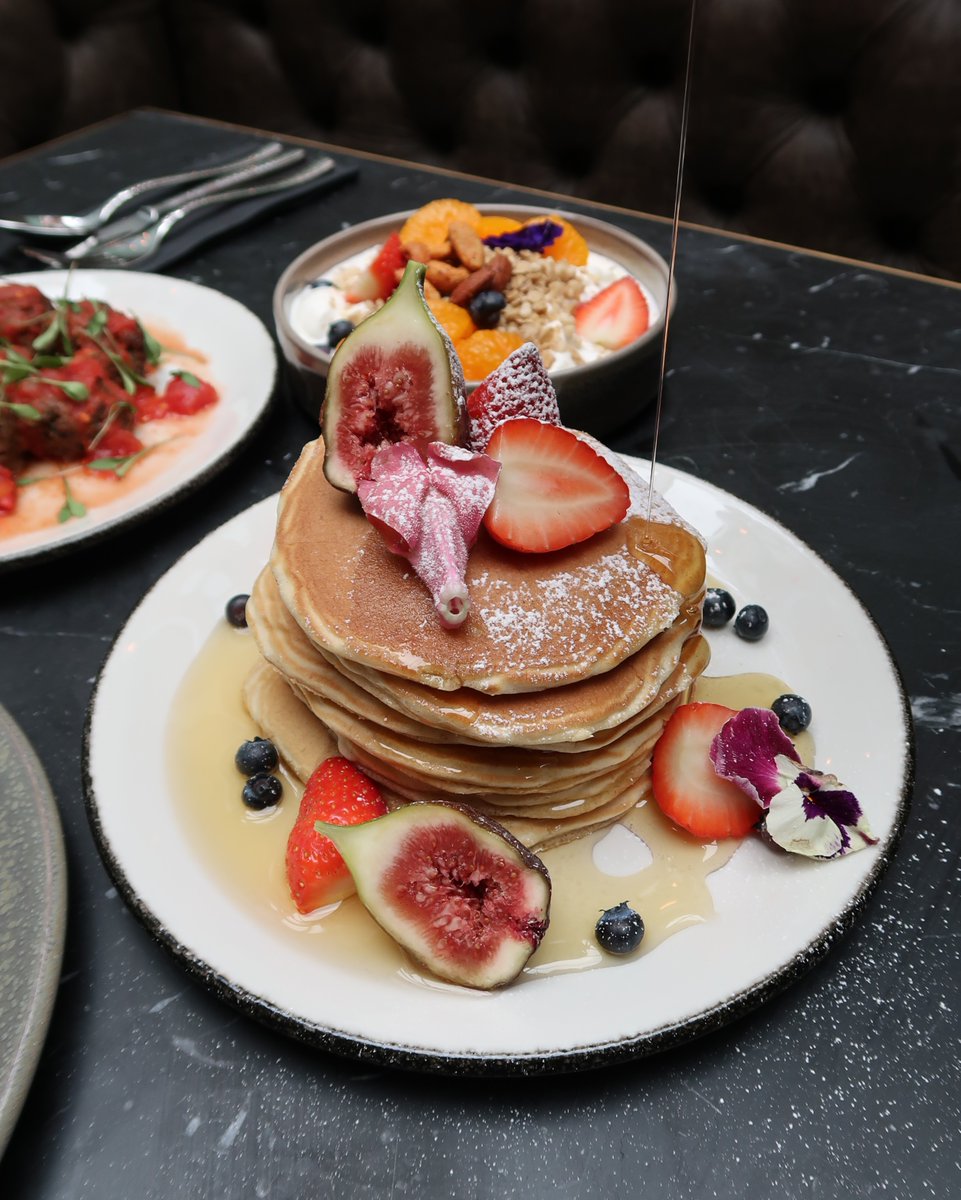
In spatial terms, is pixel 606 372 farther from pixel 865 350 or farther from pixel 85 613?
pixel 85 613

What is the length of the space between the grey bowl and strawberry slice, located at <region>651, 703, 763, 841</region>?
819mm

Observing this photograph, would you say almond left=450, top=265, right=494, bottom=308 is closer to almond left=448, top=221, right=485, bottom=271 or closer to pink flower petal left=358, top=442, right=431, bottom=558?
almond left=448, top=221, right=485, bottom=271

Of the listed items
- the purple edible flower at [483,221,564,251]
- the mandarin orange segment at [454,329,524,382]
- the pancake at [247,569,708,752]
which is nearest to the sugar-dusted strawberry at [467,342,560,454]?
the pancake at [247,569,708,752]

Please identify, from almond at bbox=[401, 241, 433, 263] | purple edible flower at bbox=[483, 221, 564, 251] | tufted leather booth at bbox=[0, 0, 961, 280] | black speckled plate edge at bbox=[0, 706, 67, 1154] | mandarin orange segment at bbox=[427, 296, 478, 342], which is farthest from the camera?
tufted leather booth at bbox=[0, 0, 961, 280]

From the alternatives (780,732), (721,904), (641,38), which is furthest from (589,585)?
(641,38)

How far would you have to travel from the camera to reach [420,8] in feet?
12.4

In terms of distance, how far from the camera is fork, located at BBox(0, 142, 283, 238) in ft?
9.57

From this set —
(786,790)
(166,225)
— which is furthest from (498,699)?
(166,225)

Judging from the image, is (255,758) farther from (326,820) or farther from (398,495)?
(398,495)

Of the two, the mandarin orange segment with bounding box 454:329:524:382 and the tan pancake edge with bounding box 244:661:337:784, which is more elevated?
the mandarin orange segment with bounding box 454:329:524:382

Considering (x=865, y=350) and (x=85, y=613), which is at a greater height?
(x=865, y=350)

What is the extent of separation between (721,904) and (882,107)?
2.93 m

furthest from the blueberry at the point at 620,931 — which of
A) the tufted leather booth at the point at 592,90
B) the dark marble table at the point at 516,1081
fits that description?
the tufted leather booth at the point at 592,90

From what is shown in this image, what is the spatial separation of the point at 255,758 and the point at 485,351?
3.37 ft
